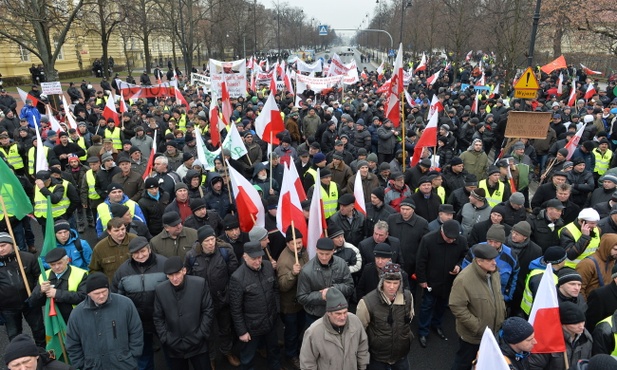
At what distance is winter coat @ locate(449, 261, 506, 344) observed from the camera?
14.0 ft

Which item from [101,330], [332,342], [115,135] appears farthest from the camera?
[115,135]

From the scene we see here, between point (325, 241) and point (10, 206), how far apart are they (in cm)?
414

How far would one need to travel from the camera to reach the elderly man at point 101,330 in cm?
385

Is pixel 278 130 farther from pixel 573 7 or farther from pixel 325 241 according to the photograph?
pixel 573 7

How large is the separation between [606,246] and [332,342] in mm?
3193

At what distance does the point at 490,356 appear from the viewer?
283 cm

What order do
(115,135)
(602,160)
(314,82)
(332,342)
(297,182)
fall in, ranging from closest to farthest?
1. (332,342)
2. (297,182)
3. (602,160)
4. (115,135)
5. (314,82)

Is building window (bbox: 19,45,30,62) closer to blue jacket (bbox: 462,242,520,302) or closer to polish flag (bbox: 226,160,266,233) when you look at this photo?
polish flag (bbox: 226,160,266,233)

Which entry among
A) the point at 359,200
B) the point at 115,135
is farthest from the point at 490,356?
the point at 115,135

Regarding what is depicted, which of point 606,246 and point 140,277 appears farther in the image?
point 606,246

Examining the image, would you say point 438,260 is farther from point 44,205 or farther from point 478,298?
point 44,205

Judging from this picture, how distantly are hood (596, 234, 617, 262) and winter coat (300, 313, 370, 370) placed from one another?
9.45ft

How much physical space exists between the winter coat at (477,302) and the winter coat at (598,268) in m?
1.08

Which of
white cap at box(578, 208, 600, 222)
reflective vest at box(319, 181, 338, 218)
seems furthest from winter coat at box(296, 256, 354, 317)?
white cap at box(578, 208, 600, 222)
